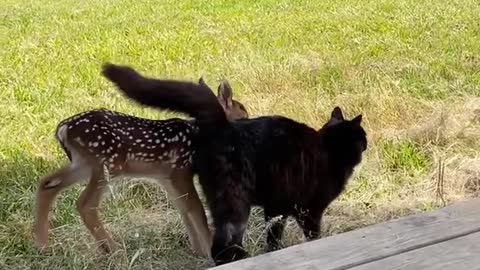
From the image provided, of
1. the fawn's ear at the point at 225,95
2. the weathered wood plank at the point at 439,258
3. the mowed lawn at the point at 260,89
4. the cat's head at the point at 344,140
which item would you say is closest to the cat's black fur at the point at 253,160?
the cat's head at the point at 344,140

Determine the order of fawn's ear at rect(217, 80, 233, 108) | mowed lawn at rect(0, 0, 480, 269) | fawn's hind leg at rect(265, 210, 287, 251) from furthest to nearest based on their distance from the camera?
fawn's ear at rect(217, 80, 233, 108)
mowed lawn at rect(0, 0, 480, 269)
fawn's hind leg at rect(265, 210, 287, 251)

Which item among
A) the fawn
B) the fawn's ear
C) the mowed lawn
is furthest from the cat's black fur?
the fawn's ear

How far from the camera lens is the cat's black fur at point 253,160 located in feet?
11.5

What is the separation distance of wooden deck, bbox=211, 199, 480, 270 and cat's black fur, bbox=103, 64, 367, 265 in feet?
3.38

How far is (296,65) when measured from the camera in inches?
289

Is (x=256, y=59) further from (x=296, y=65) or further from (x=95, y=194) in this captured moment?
(x=95, y=194)

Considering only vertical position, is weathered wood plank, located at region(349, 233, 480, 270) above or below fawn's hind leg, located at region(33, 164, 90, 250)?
above

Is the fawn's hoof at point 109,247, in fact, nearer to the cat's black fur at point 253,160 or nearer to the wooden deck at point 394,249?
the cat's black fur at point 253,160

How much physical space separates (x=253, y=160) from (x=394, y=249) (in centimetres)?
122

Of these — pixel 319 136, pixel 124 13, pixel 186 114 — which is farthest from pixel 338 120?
pixel 124 13

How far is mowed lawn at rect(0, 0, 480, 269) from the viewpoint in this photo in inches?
160

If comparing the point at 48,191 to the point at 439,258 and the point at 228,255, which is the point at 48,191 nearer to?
the point at 228,255

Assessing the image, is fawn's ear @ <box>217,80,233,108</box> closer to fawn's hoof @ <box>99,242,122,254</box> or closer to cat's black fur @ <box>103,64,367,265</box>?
cat's black fur @ <box>103,64,367,265</box>

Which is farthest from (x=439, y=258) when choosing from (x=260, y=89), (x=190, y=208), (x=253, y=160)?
(x=260, y=89)
